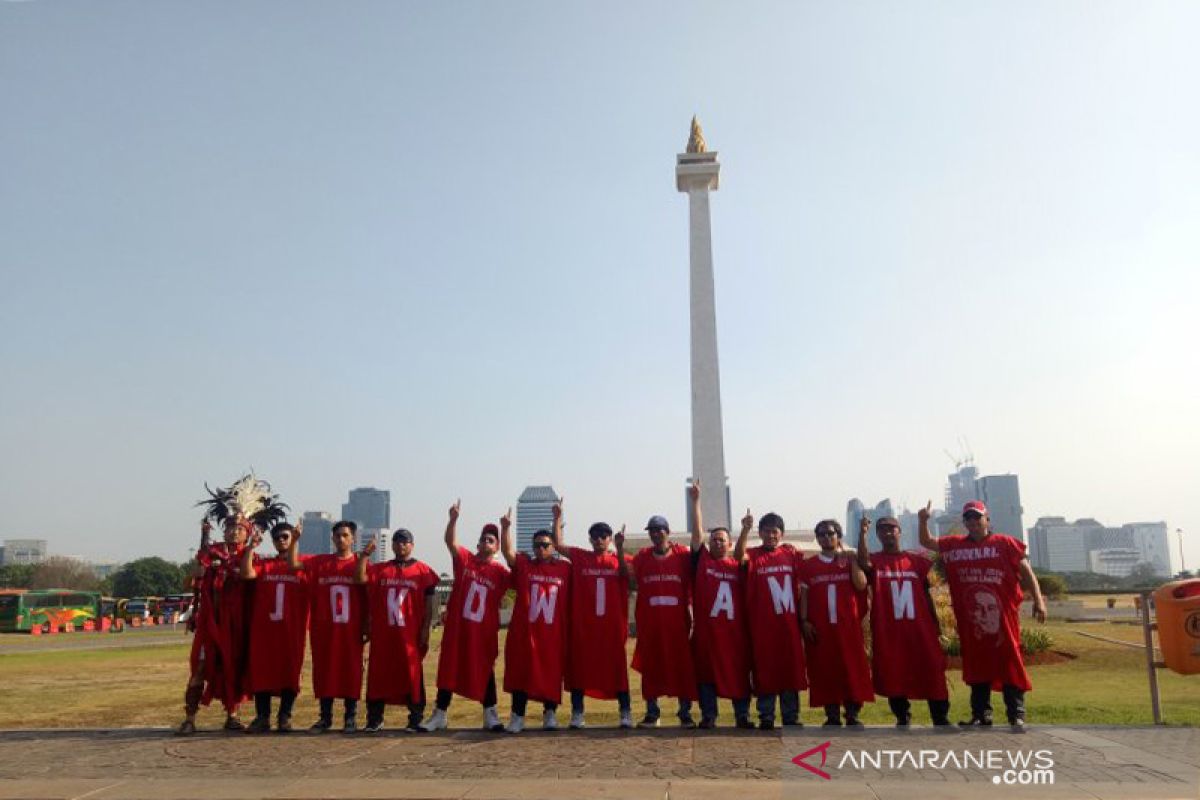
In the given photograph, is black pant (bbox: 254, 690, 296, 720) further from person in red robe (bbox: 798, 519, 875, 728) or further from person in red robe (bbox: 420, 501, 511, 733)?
person in red robe (bbox: 798, 519, 875, 728)

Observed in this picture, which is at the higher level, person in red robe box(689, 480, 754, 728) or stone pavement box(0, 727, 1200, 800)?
person in red robe box(689, 480, 754, 728)

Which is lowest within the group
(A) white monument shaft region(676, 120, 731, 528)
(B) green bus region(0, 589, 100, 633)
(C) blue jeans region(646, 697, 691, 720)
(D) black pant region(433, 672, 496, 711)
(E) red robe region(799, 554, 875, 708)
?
(B) green bus region(0, 589, 100, 633)

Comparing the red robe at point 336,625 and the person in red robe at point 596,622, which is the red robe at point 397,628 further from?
the person in red robe at point 596,622

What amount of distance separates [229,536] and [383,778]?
3648 mm

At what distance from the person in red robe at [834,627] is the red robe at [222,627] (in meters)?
5.16

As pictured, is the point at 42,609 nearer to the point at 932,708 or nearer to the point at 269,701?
the point at 269,701

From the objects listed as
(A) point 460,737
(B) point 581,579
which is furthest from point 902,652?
(A) point 460,737

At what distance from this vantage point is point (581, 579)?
8.21 meters

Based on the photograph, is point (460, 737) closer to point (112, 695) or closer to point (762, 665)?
point (762, 665)

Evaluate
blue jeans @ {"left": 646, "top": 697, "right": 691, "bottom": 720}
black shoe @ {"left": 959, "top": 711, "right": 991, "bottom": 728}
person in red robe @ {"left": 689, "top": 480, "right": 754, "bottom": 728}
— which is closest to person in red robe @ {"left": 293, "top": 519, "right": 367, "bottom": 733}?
blue jeans @ {"left": 646, "top": 697, "right": 691, "bottom": 720}

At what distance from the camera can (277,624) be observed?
27.2 feet

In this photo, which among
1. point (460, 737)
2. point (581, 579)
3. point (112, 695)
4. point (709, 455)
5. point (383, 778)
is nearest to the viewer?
point (383, 778)

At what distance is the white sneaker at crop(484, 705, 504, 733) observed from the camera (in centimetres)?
769

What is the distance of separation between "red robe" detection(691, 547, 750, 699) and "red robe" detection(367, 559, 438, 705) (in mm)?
2450
